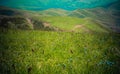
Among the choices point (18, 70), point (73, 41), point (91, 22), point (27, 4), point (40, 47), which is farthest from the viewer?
point (91, 22)

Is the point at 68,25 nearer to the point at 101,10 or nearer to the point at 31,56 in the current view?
the point at 101,10

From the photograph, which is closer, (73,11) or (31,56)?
(31,56)

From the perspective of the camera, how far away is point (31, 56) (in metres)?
4.26

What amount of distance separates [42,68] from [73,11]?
787 cm

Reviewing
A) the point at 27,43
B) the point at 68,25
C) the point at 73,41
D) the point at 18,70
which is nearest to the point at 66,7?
the point at 68,25

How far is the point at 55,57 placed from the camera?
436 cm

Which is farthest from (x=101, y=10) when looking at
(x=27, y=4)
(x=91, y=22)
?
(x=27, y=4)

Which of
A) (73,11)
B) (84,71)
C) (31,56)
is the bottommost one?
(84,71)

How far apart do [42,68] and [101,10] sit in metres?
9.04

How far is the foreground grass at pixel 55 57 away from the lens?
375 centimetres

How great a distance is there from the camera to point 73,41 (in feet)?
A: 19.4

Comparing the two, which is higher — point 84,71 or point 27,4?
point 27,4

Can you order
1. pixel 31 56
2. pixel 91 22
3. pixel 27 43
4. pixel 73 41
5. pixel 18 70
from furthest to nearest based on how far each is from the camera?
pixel 91 22 < pixel 73 41 < pixel 27 43 < pixel 31 56 < pixel 18 70

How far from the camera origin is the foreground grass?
3.75m
